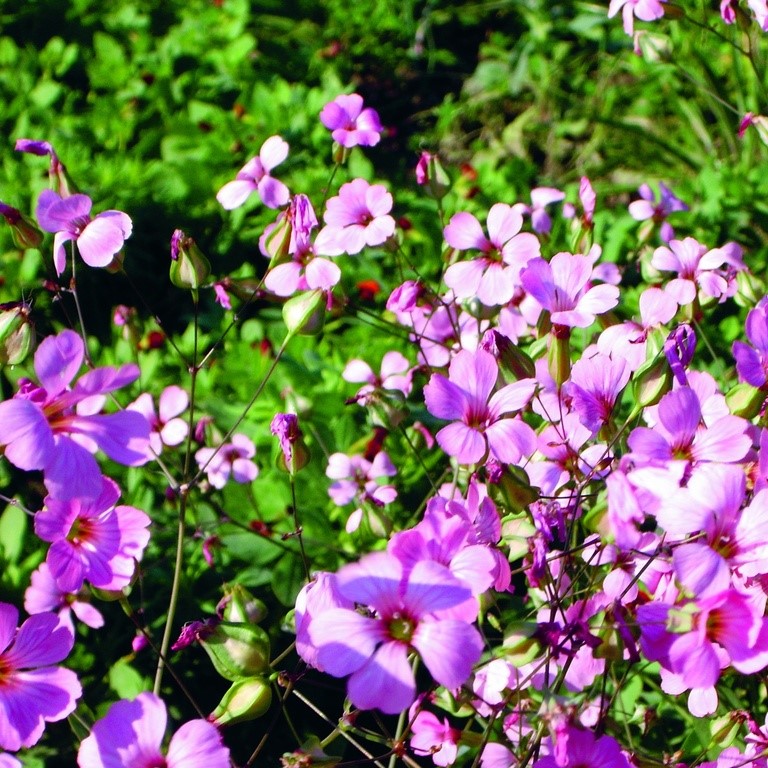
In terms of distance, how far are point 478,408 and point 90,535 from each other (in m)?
0.32

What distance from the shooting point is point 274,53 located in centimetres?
271

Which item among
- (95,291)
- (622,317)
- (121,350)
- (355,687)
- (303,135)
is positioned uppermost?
(355,687)

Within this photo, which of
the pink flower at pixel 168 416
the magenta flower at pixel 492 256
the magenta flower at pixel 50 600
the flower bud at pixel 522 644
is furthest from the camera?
the pink flower at pixel 168 416

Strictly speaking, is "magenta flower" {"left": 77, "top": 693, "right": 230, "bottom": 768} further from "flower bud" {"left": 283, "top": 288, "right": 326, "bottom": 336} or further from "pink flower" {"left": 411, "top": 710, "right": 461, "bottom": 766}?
"flower bud" {"left": 283, "top": 288, "right": 326, "bottom": 336}

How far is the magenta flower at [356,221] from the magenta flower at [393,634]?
43 cm

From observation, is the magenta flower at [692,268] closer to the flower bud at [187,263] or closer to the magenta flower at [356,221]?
the magenta flower at [356,221]

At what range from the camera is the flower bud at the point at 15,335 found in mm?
693

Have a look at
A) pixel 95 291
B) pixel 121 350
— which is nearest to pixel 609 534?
pixel 121 350

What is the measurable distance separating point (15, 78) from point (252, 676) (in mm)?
2240

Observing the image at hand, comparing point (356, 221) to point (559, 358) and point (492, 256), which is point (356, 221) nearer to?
point (492, 256)

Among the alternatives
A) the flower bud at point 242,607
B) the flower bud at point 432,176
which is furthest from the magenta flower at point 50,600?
the flower bud at point 432,176

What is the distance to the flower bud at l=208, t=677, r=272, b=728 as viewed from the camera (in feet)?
1.96

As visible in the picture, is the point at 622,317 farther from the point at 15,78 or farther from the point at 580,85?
the point at 15,78

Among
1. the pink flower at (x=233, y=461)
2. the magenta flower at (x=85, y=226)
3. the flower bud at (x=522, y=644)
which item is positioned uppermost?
the magenta flower at (x=85, y=226)
